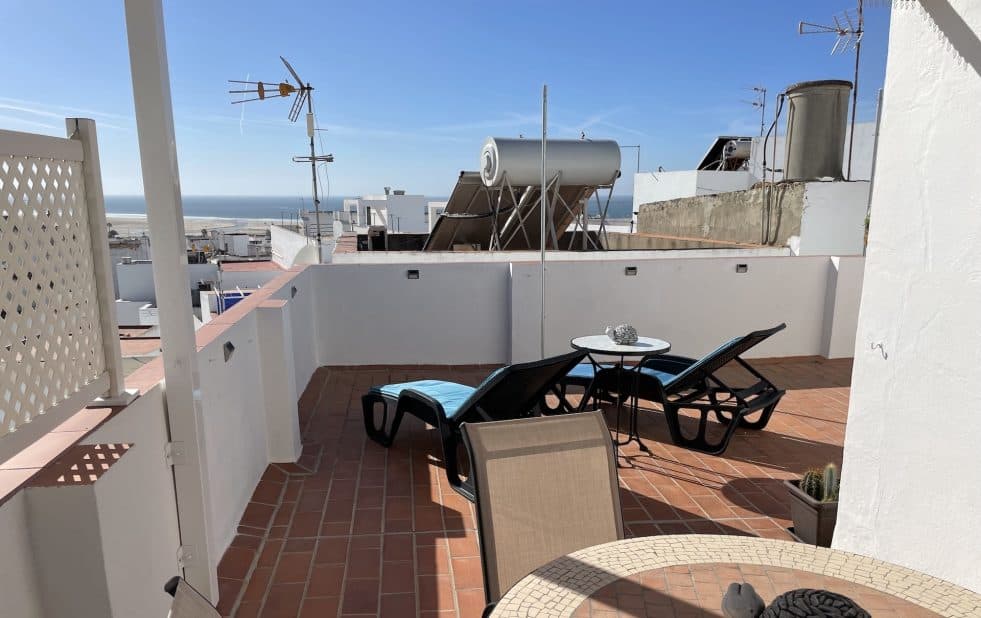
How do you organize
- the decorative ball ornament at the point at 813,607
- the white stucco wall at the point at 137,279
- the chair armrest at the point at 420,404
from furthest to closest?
the white stucco wall at the point at 137,279 → the chair armrest at the point at 420,404 → the decorative ball ornament at the point at 813,607

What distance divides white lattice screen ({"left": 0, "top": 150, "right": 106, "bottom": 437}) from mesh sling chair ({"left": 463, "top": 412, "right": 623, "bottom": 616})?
49.3 inches

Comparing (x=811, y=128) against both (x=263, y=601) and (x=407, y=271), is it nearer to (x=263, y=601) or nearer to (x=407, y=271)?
(x=407, y=271)

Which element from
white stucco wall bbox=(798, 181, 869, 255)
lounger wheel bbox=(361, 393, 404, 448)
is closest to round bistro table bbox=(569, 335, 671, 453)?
lounger wheel bbox=(361, 393, 404, 448)

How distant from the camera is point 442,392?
423 cm

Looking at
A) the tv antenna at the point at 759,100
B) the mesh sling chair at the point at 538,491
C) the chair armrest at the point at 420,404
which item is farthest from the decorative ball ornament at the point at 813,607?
the tv antenna at the point at 759,100

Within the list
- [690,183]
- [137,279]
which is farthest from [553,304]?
[690,183]

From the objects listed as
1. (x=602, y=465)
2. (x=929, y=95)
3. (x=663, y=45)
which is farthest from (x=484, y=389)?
(x=663, y=45)

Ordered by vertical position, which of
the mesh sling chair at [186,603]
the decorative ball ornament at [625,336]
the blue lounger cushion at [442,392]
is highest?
the mesh sling chair at [186,603]

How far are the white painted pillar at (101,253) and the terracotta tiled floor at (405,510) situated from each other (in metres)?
1.17

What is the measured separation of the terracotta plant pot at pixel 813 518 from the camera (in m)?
2.94

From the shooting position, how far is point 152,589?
6.93 feet

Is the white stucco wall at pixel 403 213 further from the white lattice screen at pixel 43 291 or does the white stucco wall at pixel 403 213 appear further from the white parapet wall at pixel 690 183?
the white lattice screen at pixel 43 291

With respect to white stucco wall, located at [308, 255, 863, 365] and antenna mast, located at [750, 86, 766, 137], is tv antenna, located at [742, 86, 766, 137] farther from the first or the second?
white stucco wall, located at [308, 255, 863, 365]

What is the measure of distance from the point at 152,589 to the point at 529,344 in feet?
15.2
